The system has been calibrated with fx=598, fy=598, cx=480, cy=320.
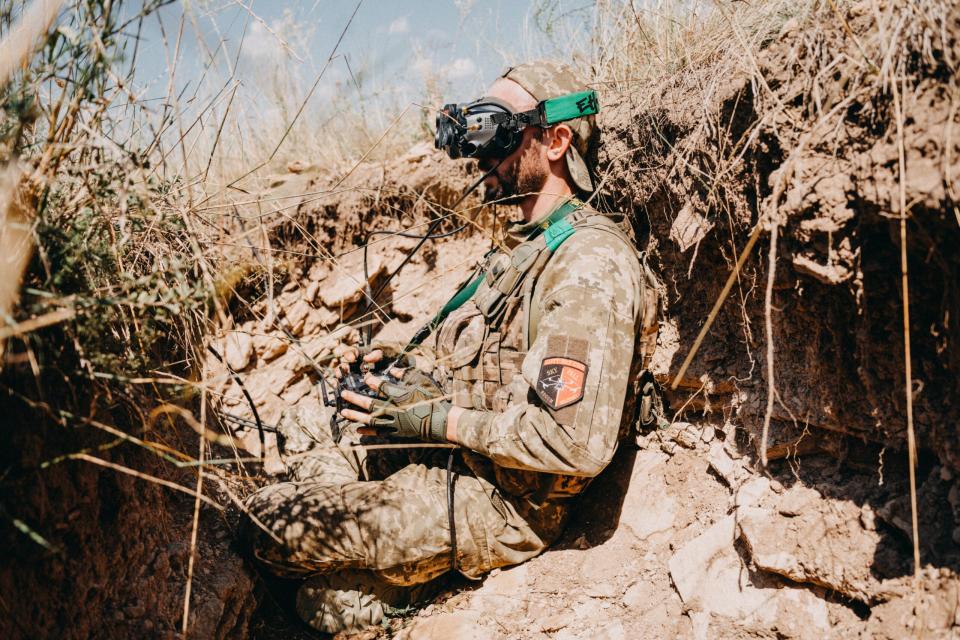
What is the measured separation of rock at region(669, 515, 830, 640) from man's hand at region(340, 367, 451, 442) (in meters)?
1.03

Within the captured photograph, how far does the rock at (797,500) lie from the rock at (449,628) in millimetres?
1144

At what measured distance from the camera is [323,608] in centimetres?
243

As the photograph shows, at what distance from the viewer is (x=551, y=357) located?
86.1 inches

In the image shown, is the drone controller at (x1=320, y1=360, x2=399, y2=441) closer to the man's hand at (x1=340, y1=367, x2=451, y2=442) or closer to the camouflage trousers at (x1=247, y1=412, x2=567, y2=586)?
the man's hand at (x1=340, y1=367, x2=451, y2=442)

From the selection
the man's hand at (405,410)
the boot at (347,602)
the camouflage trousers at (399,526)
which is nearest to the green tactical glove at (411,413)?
the man's hand at (405,410)

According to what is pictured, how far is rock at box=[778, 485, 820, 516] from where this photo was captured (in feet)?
6.48

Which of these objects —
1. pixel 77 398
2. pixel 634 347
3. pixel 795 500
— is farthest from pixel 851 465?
pixel 77 398

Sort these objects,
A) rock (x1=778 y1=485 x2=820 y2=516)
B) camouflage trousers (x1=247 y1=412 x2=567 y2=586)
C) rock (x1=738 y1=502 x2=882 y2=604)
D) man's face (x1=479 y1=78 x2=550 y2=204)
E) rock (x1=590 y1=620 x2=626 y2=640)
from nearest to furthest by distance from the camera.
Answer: rock (x1=738 y1=502 x2=882 y2=604), rock (x1=778 y1=485 x2=820 y2=516), rock (x1=590 y1=620 x2=626 y2=640), camouflage trousers (x1=247 y1=412 x2=567 y2=586), man's face (x1=479 y1=78 x2=550 y2=204)

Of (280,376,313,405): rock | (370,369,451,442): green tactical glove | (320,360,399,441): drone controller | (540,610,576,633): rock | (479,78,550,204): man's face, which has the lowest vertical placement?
(540,610,576,633): rock

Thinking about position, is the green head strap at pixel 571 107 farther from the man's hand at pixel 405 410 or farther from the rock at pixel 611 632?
the rock at pixel 611 632

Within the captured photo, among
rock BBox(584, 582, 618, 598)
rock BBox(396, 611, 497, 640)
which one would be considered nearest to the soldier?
rock BBox(396, 611, 497, 640)

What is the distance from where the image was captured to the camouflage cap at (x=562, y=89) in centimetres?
281

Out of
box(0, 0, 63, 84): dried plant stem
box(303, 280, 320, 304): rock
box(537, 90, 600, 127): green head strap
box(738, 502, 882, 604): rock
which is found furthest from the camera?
box(303, 280, 320, 304): rock

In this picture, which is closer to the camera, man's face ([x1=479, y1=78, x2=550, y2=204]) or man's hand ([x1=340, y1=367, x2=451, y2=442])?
man's hand ([x1=340, y1=367, x2=451, y2=442])
